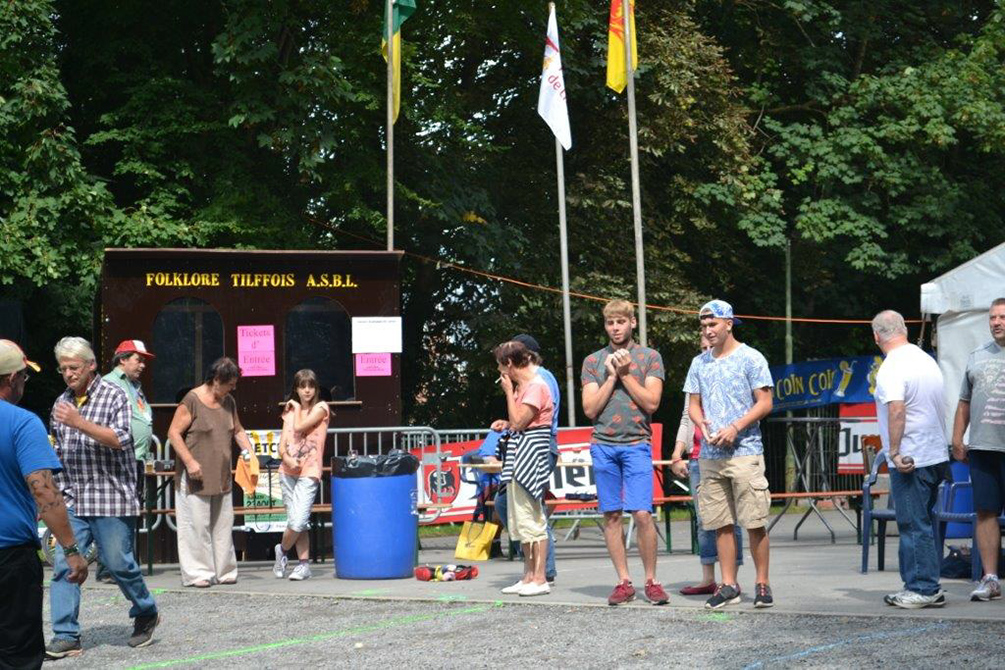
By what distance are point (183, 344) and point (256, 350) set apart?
2.38 feet

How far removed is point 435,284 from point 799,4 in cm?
828

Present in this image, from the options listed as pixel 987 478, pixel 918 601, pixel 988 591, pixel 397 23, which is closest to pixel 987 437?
pixel 987 478

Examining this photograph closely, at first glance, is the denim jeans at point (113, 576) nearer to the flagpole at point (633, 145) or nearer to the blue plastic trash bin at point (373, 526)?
the blue plastic trash bin at point (373, 526)

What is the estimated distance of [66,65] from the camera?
2375cm

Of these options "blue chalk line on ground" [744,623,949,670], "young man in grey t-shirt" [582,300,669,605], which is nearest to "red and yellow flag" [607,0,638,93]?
"young man in grey t-shirt" [582,300,669,605]

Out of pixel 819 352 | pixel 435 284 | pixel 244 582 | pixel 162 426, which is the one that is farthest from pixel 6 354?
pixel 819 352

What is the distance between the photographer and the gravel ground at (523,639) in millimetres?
8141

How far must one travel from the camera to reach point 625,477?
10344mm

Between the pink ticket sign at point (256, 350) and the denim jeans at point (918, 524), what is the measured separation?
7613 millimetres

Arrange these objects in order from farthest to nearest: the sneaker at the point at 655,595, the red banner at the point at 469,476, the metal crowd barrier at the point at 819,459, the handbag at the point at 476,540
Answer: the metal crowd barrier at the point at 819,459
the red banner at the point at 469,476
the handbag at the point at 476,540
the sneaker at the point at 655,595

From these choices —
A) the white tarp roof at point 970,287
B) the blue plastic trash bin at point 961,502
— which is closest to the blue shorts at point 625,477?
the blue plastic trash bin at point 961,502

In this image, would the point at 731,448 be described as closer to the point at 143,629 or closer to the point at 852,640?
the point at 852,640

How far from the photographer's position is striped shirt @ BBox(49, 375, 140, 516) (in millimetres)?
9609

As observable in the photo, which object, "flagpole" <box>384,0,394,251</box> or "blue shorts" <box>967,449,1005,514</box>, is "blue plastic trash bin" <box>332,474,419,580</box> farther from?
"flagpole" <box>384,0,394,251</box>
